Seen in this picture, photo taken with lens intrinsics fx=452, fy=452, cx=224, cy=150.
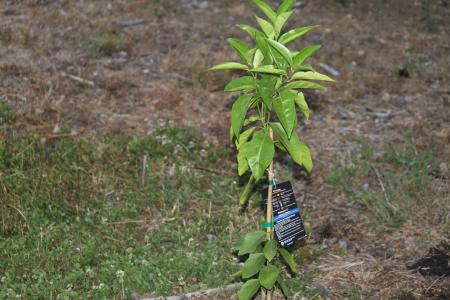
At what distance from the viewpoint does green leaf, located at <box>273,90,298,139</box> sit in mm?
2520

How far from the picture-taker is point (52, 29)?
7734 millimetres

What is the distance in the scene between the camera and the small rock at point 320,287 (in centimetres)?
346

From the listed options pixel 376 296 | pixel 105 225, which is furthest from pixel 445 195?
pixel 105 225

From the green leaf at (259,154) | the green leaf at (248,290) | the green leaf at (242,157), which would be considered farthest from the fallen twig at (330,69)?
the green leaf at (248,290)

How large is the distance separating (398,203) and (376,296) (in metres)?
1.37

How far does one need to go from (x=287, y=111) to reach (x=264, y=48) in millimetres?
424

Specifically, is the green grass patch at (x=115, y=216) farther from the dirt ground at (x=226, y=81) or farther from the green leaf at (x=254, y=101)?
the green leaf at (x=254, y=101)

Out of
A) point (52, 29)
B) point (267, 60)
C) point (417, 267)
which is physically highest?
point (267, 60)

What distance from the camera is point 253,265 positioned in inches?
113

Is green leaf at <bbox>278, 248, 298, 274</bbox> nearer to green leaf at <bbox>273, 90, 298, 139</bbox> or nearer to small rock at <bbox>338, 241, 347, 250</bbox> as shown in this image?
green leaf at <bbox>273, 90, 298, 139</bbox>

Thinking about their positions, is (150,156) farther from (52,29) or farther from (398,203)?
(52,29)

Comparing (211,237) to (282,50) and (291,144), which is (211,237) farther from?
(282,50)

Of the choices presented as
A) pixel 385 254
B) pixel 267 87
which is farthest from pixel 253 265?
pixel 385 254

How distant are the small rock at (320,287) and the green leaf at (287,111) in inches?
60.1
